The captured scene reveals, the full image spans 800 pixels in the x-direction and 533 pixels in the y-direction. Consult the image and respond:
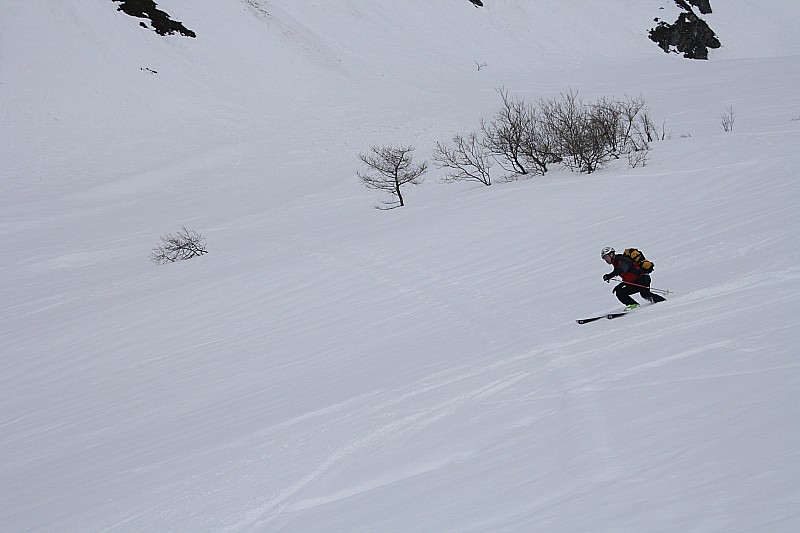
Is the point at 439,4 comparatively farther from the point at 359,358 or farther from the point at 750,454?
the point at 750,454

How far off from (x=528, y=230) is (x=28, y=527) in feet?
41.1

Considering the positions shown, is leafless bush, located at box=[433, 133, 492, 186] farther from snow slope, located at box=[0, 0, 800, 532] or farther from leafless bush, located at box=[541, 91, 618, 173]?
leafless bush, located at box=[541, 91, 618, 173]

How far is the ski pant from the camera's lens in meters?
8.58

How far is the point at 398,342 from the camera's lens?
396 inches

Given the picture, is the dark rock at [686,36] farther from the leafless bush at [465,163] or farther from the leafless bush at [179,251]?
the leafless bush at [179,251]

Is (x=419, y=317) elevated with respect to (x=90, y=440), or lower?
elevated

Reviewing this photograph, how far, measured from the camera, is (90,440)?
8492 millimetres

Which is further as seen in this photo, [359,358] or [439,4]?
[439,4]

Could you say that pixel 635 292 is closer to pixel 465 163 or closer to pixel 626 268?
pixel 626 268

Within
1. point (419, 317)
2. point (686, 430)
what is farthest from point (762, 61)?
point (686, 430)

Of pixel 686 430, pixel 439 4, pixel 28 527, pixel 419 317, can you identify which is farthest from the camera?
pixel 439 4

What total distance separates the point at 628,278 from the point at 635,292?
23 cm

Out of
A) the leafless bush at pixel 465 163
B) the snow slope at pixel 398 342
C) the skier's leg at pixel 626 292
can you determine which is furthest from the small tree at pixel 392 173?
the skier's leg at pixel 626 292

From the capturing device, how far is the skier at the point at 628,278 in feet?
27.7
